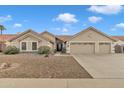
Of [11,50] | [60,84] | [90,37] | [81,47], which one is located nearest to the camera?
[60,84]

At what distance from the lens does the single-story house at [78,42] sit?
1391 inches

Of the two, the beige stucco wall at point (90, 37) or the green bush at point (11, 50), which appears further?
the beige stucco wall at point (90, 37)

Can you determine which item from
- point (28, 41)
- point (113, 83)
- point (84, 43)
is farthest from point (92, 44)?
point (113, 83)

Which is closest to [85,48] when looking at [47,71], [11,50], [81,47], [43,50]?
[81,47]

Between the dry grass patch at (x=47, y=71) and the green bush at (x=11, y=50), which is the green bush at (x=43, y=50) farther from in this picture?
the dry grass patch at (x=47, y=71)

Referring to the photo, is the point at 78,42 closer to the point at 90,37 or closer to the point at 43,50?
the point at 90,37

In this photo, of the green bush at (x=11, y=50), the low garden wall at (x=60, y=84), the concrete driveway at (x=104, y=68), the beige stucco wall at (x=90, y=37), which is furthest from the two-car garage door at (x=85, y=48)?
the low garden wall at (x=60, y=84)

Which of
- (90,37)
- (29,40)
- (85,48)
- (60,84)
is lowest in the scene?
(60,84)

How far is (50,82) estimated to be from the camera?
9.32 metres

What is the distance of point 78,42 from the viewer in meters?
Result: 35.8

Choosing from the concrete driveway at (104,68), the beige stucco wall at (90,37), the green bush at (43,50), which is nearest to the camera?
the concrete driveway at (104,68)

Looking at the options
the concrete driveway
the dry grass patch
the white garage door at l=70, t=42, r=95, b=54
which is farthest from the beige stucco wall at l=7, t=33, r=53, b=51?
the dry grass patch

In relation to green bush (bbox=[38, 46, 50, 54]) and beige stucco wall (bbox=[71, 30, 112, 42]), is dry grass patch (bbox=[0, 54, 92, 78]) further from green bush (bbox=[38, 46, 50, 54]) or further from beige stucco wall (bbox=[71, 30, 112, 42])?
beige stucco wall (bbox=[71, 30, 112, 42])
